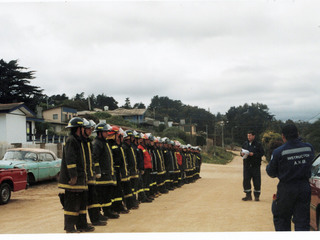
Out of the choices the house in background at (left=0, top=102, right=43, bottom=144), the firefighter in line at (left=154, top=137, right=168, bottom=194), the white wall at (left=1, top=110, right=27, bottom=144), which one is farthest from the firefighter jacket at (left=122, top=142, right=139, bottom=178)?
the white wall at (left=1, top=110, right=27, bottom=144)

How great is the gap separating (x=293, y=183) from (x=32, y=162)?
1305 centimetres

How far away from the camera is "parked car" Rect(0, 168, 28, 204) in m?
12.4

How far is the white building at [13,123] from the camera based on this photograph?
32625mm

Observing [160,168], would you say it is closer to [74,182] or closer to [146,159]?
[146,159]

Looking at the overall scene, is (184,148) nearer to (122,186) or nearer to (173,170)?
(173,170)

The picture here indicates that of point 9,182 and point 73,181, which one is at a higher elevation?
point 73,181

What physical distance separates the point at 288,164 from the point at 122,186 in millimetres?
5270

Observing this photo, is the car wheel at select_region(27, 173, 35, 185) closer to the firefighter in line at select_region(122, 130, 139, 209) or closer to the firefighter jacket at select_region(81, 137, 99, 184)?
the firefighter in line at select_region(122, 130, 139, 209)

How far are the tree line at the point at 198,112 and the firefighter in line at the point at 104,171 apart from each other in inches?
172

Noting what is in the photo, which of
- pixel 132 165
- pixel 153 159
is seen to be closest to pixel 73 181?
pixel 132 165

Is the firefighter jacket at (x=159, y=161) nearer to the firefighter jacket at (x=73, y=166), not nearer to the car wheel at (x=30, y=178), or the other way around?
the car wheel at (x=30, y=178)

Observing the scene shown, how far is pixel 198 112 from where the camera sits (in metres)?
96.4

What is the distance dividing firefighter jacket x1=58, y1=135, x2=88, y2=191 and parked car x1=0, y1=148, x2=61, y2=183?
8.97 meters

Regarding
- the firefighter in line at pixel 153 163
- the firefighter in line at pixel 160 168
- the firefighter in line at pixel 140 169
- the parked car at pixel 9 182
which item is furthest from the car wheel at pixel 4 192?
the firefighter in line at pixel 160 168
